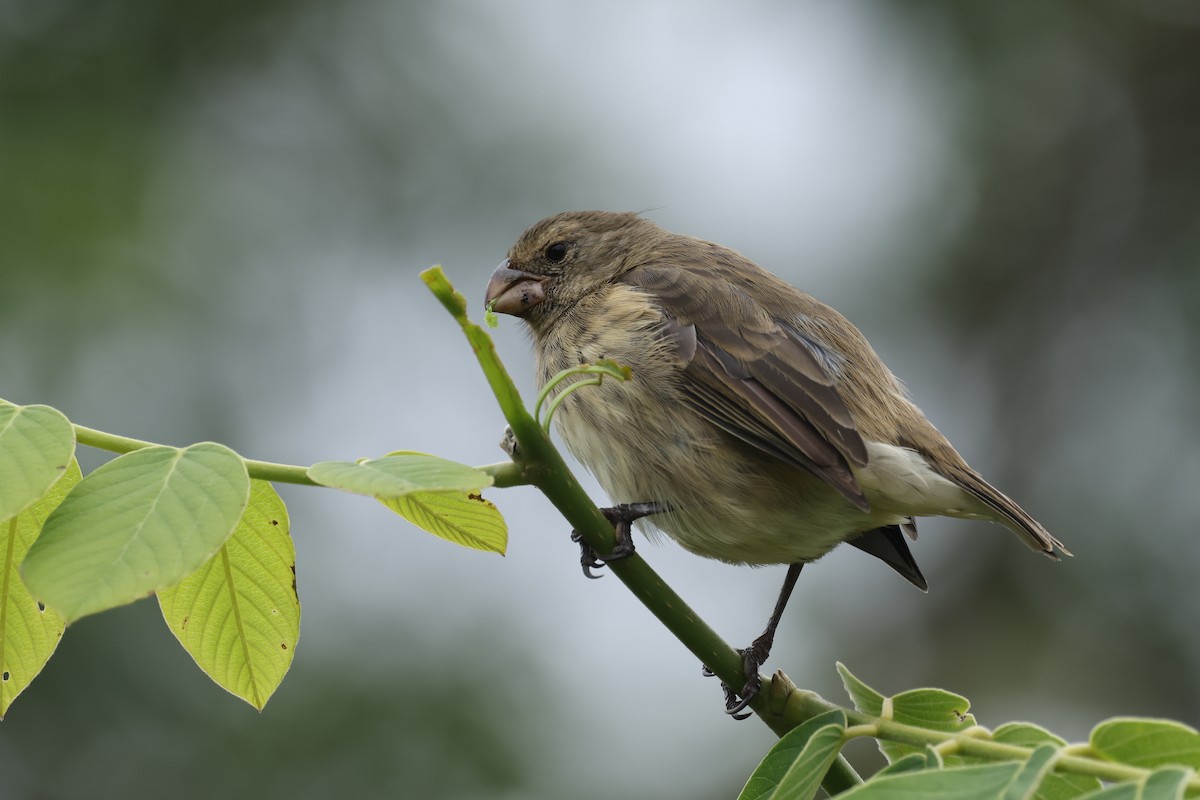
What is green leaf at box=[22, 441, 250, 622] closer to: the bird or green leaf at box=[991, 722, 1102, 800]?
green leaf at box=[991, 722, 1102, 800]

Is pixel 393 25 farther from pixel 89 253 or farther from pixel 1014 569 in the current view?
pixel 1014 569

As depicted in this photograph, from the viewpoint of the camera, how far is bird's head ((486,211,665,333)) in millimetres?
4316

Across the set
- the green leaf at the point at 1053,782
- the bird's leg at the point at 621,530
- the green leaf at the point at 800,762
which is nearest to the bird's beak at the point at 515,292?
the bird's leg at the point at 621,530

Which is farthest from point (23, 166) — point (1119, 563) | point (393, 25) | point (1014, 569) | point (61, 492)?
point (1119, 563)

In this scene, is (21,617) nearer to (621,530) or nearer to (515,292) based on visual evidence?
(621,530)

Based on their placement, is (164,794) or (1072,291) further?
(1072,291)

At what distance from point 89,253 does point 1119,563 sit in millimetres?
7474

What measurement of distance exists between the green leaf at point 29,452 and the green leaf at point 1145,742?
1321mm

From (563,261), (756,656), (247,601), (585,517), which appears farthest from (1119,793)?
(563,261)

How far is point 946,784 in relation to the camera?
1.26m

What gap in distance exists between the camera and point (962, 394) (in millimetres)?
9930

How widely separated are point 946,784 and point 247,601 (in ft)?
3.62

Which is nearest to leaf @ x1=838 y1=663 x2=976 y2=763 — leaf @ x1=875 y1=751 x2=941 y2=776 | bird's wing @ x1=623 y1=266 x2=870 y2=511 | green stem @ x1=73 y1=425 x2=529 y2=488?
leaf @ x1=875 y1=751 x2=941 y2=776

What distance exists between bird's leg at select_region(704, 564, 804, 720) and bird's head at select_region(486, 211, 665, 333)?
120 centimetres
